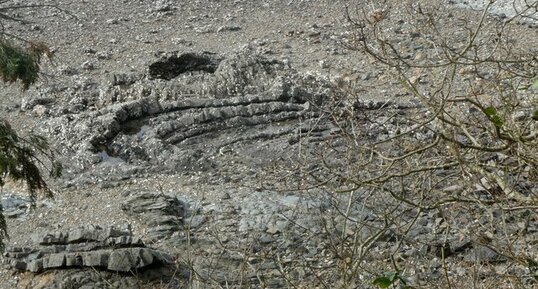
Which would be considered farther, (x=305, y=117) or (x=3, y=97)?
(x=3, y=97)

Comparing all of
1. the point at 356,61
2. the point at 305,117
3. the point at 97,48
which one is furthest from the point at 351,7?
the point at 305,117

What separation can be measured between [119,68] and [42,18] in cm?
345

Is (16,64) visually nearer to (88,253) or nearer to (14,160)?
(14,160)

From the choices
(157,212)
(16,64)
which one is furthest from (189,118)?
(16,64)

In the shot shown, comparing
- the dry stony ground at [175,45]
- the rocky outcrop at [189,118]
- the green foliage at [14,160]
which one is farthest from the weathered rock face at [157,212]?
the green foliage at [14,160]

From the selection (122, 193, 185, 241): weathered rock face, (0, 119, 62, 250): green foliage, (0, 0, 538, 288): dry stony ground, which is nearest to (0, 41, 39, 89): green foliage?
(0, 119, 62, 250): green foliage

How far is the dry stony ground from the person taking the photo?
9828 mm

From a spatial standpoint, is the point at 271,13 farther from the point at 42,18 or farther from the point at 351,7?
the point at 42,18

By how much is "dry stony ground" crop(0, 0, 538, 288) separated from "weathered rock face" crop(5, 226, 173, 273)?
126cm

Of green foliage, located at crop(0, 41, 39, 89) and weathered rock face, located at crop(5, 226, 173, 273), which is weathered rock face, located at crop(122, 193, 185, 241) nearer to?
weathered rock face, located at crop(5, 226, 173, 273)

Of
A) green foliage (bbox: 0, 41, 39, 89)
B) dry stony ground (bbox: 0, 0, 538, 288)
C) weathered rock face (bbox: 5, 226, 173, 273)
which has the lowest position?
dry stony ground (bbox: 0, 0, 538, 288)

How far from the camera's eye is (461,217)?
8.27 metres

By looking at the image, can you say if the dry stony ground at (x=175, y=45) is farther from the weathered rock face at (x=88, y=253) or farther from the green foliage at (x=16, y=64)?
the green foliage at (x=16, y=64)

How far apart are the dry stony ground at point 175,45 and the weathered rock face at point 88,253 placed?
4.13ft
